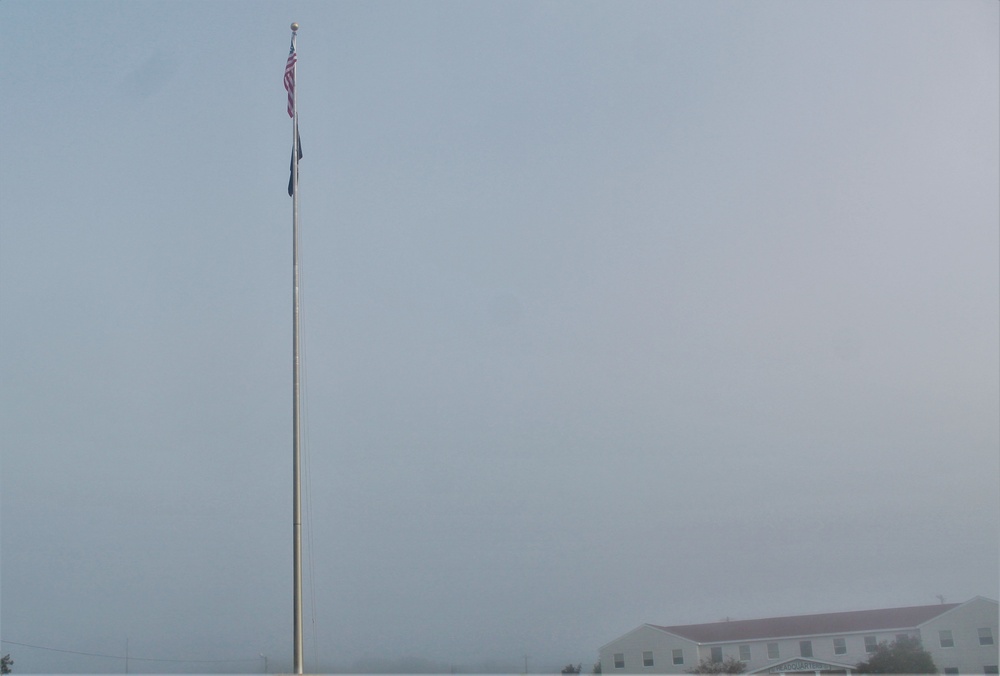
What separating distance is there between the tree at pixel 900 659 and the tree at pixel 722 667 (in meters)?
4.13

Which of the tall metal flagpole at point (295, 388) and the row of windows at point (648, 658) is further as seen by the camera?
the row of windows at point (648, 658)

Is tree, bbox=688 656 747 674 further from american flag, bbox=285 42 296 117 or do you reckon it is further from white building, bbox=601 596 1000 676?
american flag, bbox=285 42 296 117

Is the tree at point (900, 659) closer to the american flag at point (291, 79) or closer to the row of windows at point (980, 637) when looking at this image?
the row of windows at point (980, 637)

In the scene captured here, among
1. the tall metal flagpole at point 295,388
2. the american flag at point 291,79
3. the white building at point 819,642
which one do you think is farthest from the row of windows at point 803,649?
the american flag at point 291,79

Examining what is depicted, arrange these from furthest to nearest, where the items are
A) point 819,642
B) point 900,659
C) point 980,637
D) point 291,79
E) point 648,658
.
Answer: point 648,658 < point 819,642 < point 980,637 < point 900,659 < point 291,79

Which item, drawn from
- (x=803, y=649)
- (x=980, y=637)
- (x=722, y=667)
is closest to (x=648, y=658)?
(x=722, y=667)

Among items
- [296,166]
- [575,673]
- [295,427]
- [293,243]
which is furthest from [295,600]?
[575,673]

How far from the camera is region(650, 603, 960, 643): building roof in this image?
104 feet

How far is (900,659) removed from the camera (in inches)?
1131

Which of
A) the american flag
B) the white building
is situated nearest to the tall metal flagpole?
the american flag

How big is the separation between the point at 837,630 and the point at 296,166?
25098 mm

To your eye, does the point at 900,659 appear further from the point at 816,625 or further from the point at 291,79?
the point at 291,79

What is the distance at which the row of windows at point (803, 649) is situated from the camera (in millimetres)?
30062

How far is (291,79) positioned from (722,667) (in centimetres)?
2487
